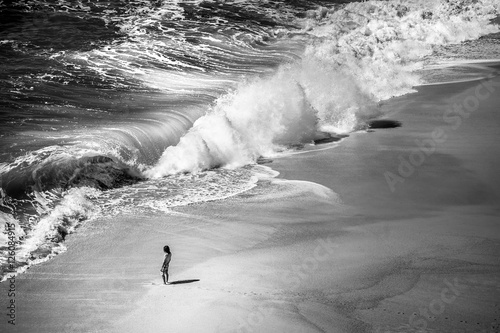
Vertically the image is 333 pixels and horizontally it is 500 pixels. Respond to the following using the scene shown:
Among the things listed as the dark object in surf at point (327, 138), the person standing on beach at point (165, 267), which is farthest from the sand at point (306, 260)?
the dark object in surf at point (327, 138)

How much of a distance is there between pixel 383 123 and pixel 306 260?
20.0ft

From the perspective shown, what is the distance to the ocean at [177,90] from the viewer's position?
31.3 ft

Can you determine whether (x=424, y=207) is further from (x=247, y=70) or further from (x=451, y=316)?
(x=247, y=70)

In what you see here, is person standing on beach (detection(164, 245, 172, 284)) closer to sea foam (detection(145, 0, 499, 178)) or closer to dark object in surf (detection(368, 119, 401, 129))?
sea foam (detection(145, 0, 499, 178))

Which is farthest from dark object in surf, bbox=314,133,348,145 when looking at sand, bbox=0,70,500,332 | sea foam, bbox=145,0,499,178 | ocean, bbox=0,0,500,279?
sand, bbox=0,70,500,332

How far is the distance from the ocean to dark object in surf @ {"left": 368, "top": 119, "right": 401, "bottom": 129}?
0.47 feet

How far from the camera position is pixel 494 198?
356 inches

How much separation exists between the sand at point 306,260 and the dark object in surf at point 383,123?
182 cm

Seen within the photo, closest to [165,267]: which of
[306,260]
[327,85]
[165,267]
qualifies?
[165,267]

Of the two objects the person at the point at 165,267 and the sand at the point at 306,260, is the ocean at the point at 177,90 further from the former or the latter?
the person at the point at 165,267

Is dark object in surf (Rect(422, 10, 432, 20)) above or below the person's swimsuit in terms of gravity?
above

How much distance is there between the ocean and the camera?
954 cm

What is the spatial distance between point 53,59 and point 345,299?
35.6ft

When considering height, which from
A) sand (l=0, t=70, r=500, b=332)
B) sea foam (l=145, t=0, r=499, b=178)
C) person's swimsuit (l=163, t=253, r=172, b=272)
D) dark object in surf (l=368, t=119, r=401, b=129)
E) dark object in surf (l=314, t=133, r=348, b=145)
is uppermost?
sea foam (l=145, t=0, r=499, b=178)
